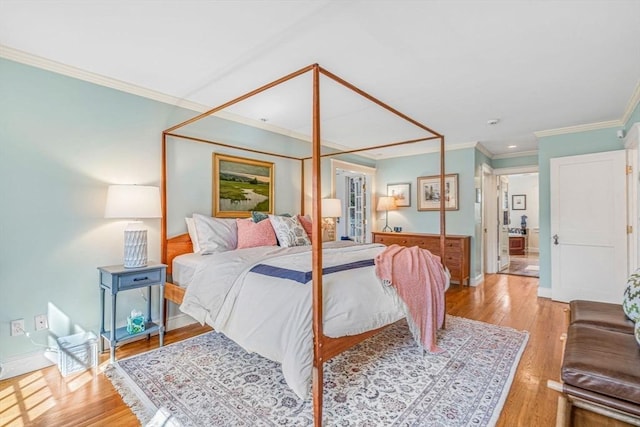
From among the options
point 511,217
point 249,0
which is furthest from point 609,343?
point 511,217

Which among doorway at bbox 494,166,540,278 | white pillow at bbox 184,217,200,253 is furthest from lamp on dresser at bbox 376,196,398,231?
doorway at bbox 494,166,540,278

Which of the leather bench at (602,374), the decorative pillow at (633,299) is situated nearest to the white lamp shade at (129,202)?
the leather bench at (602,374)

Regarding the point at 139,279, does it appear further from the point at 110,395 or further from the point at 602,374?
the point at 602,374

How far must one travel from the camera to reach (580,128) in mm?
4074

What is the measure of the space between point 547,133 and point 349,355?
4151 millimetres

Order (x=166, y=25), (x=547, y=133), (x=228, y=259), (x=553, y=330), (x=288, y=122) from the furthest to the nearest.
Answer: (x=547, y=133) < (x=288, y=122) < (x=553, y=330) < (x=228, y=259) < (x=166, y=25)

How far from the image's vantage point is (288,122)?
396 cm

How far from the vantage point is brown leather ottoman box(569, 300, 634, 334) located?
1.94 meters

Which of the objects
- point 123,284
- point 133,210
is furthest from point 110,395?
point 133,210

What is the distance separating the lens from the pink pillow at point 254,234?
3133mm

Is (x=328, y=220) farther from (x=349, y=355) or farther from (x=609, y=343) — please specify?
(x=609, y=343)

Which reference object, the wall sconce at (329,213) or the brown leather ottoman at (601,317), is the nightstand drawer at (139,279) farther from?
the brown leather ottoman at (601,317)

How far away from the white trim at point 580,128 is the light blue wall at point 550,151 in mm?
44

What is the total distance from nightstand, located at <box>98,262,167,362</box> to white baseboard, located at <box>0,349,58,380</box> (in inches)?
12.7
